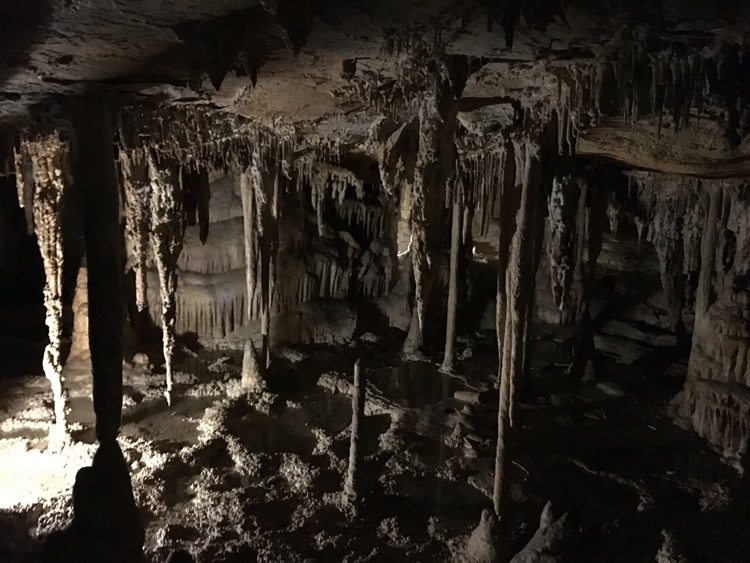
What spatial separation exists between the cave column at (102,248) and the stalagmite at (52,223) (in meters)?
1.72

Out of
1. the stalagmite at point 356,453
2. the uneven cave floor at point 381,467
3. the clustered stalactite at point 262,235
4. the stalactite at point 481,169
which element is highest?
the stalactite at point 481,169

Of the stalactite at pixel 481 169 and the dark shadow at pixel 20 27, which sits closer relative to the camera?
the dark shadow at pixel 20 27

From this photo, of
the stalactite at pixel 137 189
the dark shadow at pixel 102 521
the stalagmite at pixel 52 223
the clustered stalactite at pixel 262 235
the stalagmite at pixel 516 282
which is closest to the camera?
the dark shadow at pixel 102 521

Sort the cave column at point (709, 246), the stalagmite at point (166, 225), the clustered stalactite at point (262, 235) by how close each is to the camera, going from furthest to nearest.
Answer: the clustered stalactite at point (262, 235), the cave column at point (709, 246), the stalagmite at point (166, 225)

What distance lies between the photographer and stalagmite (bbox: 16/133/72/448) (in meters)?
6.29

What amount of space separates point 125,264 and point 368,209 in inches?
190

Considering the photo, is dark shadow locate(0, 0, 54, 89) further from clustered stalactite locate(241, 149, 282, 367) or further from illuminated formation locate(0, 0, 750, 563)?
clustered stalactite locate(241, 149, 282, 367)

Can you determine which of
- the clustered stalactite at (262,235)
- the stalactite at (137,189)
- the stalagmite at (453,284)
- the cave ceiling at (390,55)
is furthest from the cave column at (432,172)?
the stalagmite at (453,284)

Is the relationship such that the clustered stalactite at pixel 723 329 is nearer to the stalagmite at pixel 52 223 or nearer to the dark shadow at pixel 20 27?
the dark shadow at pixel 20 27

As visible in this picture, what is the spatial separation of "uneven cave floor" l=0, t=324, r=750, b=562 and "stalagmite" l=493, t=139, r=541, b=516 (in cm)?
78

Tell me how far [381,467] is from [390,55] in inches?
164

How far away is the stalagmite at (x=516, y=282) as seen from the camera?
461cm

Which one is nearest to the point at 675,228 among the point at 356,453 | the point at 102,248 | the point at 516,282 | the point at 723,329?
the point at 723,329

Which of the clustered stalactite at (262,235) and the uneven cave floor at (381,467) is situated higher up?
the clustered stalactite at (262,235)
